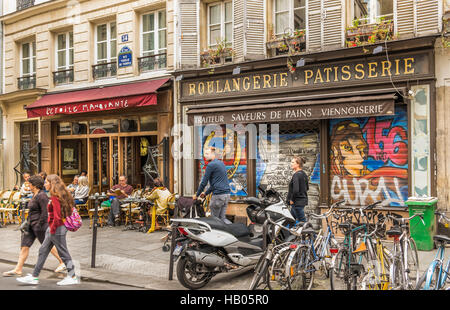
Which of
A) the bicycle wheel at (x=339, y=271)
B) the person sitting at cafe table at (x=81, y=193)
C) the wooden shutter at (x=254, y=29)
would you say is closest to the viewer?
the bicycle wheel at (x=339, y=271)

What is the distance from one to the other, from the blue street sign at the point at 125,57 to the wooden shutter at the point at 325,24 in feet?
18.4

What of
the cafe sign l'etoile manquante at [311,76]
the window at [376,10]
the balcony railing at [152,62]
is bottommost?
the cafe sign l'etoile manquante at [311,76]

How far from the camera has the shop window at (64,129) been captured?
1452cm

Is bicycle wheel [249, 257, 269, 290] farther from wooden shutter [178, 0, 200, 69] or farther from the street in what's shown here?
wooden shutter [178, 0, 200, 69]

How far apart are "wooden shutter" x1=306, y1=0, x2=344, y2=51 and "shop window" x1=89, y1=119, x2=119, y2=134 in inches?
259

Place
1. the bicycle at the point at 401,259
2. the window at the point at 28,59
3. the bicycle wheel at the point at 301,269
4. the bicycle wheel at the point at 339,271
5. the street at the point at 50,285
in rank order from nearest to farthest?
1. the bicycle at the point at 401,259
2. the bicycle wheel at the point at 339,271
3. the bicycle wheel at the point at 301,269
4. the street at the point at 50,285
5. the window at the point at 28,59

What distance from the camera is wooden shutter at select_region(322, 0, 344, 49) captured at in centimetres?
938

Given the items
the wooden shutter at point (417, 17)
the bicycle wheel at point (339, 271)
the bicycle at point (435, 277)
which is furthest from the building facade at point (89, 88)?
the bicycle at point (435, 277)

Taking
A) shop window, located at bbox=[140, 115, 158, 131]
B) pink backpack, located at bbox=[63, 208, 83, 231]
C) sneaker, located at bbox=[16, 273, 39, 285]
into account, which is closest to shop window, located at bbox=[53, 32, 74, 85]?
shop window, located at bbox=[140, 115, 158, 131]

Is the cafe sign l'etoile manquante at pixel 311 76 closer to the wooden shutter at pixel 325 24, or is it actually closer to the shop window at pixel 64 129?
the wooden shutter at pixel 325 24

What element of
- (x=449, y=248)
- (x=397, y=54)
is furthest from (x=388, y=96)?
(x=449, y=248)

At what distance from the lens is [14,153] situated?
16.2 m
